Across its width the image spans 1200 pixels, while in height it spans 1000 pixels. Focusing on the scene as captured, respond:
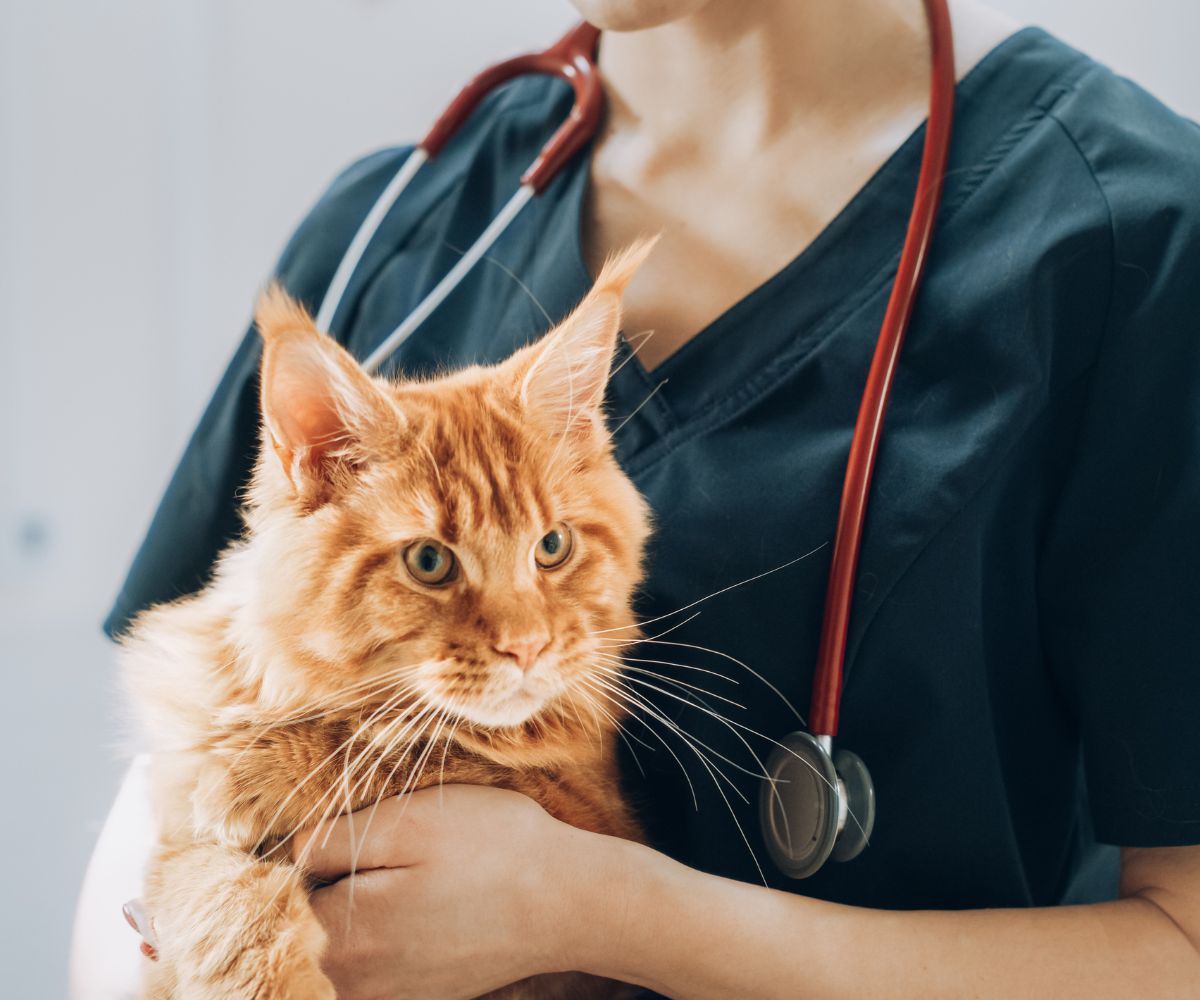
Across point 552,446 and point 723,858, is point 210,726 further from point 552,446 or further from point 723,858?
point 723,858

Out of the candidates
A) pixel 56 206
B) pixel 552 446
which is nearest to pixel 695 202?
pixel 552 446

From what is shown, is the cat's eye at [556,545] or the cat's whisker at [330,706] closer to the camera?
the cat's whisker at [330,706]

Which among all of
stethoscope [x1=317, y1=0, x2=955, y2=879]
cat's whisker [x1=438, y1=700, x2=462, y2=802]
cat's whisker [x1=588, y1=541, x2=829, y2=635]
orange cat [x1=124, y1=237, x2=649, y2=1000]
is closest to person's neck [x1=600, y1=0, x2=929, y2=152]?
stethoscope [x1=317, y1=0, x2=955, y2=879]

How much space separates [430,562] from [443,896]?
0.96 feet

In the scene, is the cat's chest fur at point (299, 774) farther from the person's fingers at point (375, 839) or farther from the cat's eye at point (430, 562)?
the cat's eye at point (430, 562)

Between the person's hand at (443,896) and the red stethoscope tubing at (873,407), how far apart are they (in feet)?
0.88

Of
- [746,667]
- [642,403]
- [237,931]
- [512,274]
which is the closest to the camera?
[237,931]

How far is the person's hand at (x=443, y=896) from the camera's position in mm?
876

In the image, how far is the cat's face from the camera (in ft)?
2.84

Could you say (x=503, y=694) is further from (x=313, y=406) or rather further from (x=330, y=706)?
(x=313, y=406)

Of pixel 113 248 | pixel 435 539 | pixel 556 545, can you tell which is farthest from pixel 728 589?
pixel 113 248

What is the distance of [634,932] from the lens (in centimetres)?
89

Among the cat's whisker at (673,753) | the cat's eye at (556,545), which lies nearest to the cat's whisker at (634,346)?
the cat's eye at (556,545)

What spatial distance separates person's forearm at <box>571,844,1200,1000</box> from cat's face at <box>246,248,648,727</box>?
20 centimetres
